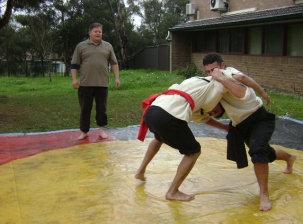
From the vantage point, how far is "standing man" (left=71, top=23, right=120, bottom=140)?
17.7 feet

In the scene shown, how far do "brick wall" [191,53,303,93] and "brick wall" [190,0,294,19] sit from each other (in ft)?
5.93

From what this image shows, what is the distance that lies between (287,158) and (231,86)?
3.97ft

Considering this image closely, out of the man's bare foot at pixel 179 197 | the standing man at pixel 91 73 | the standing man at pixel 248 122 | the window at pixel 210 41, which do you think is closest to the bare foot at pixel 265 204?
the standing man at pixel 248 122

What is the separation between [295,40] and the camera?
11102 mm

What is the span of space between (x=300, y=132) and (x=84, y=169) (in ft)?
11.4

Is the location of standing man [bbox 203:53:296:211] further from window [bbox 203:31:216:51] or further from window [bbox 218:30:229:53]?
window [bbox 203:31:216:51]

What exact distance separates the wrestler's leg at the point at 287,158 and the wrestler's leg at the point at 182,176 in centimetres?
96

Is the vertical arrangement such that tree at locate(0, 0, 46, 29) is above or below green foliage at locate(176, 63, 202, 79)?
above

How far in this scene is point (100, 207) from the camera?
9.90ft

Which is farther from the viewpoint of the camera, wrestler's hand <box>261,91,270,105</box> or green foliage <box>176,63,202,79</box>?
green foliage <box>176,63,202,79</box>

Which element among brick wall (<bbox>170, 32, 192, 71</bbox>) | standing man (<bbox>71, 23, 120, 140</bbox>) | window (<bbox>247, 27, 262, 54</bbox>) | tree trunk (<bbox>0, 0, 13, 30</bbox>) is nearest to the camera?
standing man (<bbox>71, 23, 120, 140</bbox>)

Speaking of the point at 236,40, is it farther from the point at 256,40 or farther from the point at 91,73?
the point at 91,73

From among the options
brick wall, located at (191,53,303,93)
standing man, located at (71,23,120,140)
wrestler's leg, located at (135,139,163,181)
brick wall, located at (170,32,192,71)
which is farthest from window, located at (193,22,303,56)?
wrestler's leg, located at (135,139,163,181)

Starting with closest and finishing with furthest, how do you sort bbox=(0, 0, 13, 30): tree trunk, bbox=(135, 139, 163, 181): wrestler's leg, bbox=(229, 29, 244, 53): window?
bbox=(135, 139, 163, 181): wrestler's leg
bbox=(0, 0, 13, 30): tree trunk
bbox=(229, 29, 244, 53): window
